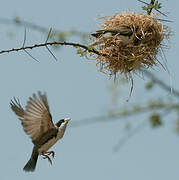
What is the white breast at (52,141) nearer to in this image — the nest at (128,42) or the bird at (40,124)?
the bird at (40,124)

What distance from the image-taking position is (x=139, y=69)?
14.1 feet

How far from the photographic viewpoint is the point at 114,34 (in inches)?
169

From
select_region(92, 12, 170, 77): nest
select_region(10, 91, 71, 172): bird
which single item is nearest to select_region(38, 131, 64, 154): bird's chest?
select_region(10, 91, 71, 172): bird

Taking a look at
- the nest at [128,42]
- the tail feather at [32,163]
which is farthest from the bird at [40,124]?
the nest at [128,42]

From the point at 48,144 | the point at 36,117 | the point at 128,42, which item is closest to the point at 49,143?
the point at 48,144

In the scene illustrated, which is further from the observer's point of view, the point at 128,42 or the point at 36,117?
the point at 128,42

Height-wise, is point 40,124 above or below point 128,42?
below

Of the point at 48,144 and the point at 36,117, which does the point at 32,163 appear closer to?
the point at 48,144

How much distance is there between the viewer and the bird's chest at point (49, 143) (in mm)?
4012

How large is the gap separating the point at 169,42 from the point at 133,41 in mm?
330

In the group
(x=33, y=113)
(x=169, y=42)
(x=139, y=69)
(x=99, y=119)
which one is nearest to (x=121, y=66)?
(x=139, y=69)

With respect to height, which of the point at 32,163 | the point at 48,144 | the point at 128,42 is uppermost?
the point at 128,42

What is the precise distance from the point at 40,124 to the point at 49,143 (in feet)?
0.66

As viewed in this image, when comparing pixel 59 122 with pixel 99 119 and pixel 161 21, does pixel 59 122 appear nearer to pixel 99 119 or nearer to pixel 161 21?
pixel 161 21
